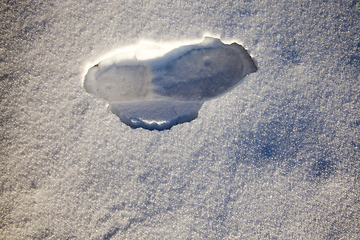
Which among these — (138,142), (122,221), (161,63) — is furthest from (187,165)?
(161,63)

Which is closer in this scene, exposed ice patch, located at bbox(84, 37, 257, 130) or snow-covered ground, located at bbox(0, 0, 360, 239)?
snow-covered ground, located at bbox(0, 0, 360, 239)

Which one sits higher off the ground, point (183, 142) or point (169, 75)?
point (169, 75)

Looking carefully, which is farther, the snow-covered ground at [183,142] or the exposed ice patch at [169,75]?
the exposed ice patch at [169,75]

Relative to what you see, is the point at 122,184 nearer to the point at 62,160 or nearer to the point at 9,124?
the point at 62,160
